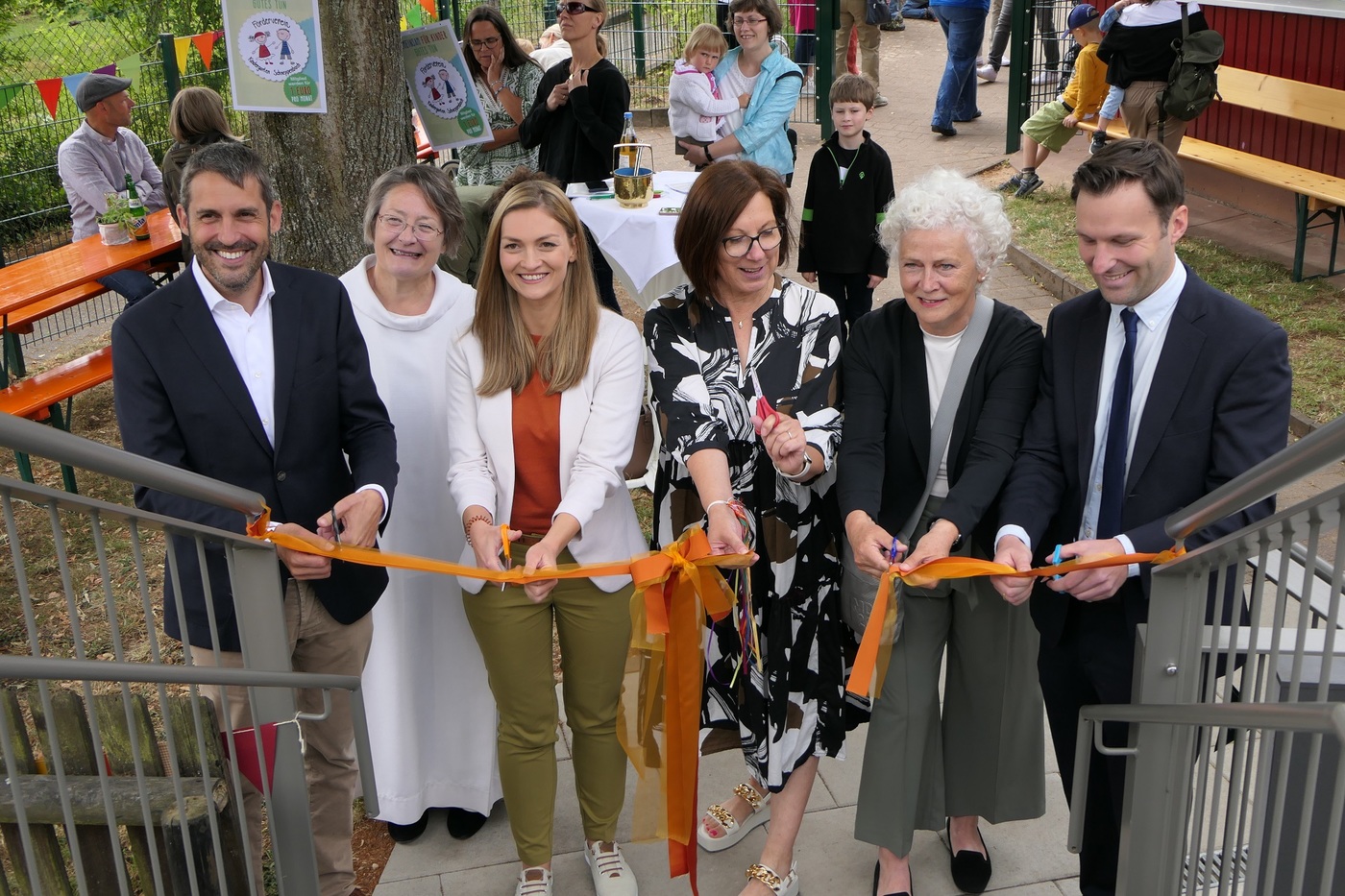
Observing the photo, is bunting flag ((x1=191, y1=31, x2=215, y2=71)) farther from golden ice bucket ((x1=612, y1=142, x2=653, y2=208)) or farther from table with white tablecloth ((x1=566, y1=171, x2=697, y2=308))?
golden ice bucket ((x1=612, y1=142, x2=653, y2=208))

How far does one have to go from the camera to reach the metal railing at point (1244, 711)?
2.06 meters

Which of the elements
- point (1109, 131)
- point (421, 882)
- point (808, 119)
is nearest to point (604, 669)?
point (421, 882)

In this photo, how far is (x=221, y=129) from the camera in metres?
7.73

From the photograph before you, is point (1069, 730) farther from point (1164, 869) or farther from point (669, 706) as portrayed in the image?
point (669, 706)

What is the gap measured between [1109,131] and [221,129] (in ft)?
23.5

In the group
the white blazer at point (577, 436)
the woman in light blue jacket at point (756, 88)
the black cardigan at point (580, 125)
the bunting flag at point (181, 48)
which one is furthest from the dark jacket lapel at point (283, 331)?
the bunting flag at point (181, 48)

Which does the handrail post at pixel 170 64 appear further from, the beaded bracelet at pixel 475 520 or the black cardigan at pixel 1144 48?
the beaded bracelet at pixel 475 520

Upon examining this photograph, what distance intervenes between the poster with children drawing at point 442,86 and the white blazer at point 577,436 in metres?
2.85

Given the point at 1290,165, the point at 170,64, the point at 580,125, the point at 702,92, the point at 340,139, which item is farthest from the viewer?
the point at 170,64

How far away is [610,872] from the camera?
3.67 meters

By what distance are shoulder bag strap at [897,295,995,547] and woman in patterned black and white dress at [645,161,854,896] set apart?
0.87 feet

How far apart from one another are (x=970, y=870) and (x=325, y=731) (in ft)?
6.36

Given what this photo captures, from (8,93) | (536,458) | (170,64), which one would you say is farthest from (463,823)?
(170,64)

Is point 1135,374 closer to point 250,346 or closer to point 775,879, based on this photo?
point 775,879
